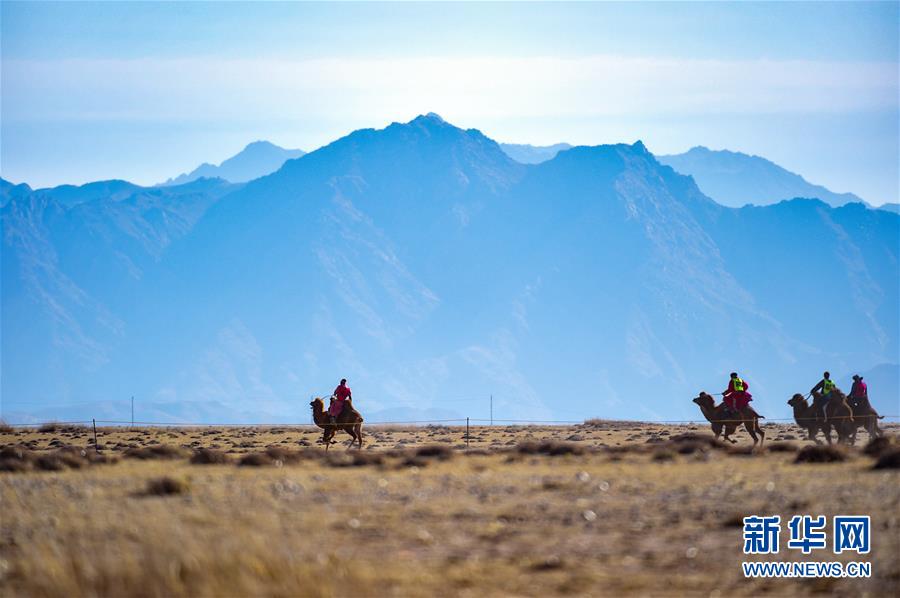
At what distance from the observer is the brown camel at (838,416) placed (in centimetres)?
3666

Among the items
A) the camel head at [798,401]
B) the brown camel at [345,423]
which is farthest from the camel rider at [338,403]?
the camel head at [798,401]

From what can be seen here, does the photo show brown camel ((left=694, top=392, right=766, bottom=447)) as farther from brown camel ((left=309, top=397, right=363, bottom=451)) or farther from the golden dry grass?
brown camel ((left=309, top=397, right=363, bottom=451))

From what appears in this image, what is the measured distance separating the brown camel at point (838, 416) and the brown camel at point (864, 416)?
49cm

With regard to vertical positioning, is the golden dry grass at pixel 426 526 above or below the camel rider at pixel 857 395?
below

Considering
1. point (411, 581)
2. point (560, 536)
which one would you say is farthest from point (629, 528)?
point (411, 581)

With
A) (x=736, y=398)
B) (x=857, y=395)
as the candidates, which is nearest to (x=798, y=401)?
(x=857, y=395)

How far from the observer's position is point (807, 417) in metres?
38.3

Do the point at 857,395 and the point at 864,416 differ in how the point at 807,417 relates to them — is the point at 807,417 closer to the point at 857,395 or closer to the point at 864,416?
the point at 864,416

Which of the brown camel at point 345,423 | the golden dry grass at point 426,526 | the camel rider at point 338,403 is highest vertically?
the camel rider at point 338,403

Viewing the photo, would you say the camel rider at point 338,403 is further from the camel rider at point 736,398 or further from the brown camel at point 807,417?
the brown camel at point 807,417

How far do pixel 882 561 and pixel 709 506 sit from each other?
399cm

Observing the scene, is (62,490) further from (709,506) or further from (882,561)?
(882,561)

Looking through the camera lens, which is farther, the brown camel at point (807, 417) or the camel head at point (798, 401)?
the camel head at point (798, 401)

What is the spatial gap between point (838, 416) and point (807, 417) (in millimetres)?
1450
